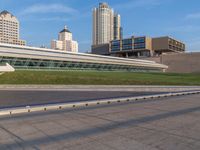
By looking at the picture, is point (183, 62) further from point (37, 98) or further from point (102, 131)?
point (102, 131)

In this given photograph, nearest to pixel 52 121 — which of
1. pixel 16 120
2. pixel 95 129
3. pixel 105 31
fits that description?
pixel 16 120

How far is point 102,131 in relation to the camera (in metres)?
7.72

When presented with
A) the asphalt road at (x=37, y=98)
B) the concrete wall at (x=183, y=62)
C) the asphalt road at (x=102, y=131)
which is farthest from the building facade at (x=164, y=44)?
the asphalt road at (x=102, y=131)

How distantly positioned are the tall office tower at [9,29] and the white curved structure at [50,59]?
95279 millimetres

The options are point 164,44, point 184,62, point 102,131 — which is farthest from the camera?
point 164,44

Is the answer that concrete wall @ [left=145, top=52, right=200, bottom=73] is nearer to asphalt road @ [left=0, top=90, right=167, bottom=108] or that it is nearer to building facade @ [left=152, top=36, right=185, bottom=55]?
building facade @ [left=152, top=36, right=185, bottom=55]

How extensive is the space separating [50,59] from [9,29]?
4357 inches

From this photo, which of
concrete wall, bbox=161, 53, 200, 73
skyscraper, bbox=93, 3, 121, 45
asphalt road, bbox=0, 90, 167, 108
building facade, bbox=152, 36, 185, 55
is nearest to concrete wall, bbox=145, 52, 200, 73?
concrete wall, bbox=161, 53, 200, 73

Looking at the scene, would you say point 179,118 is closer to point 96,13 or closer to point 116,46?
point 116,46

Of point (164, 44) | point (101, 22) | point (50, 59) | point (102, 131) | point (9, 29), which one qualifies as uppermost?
point (101, 22)

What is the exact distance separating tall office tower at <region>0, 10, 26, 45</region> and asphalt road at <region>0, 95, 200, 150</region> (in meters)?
153

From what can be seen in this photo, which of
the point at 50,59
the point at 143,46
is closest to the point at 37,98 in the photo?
the point at 50,59

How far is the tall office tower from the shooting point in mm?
151500

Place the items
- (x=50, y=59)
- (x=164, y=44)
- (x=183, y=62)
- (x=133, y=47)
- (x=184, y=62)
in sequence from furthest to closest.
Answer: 1. (x=133, y=47)
2. (x=164, y=44)
3. (x=183, y=62)
4. (x=184, y=62)
5. (x=50, y=59)
